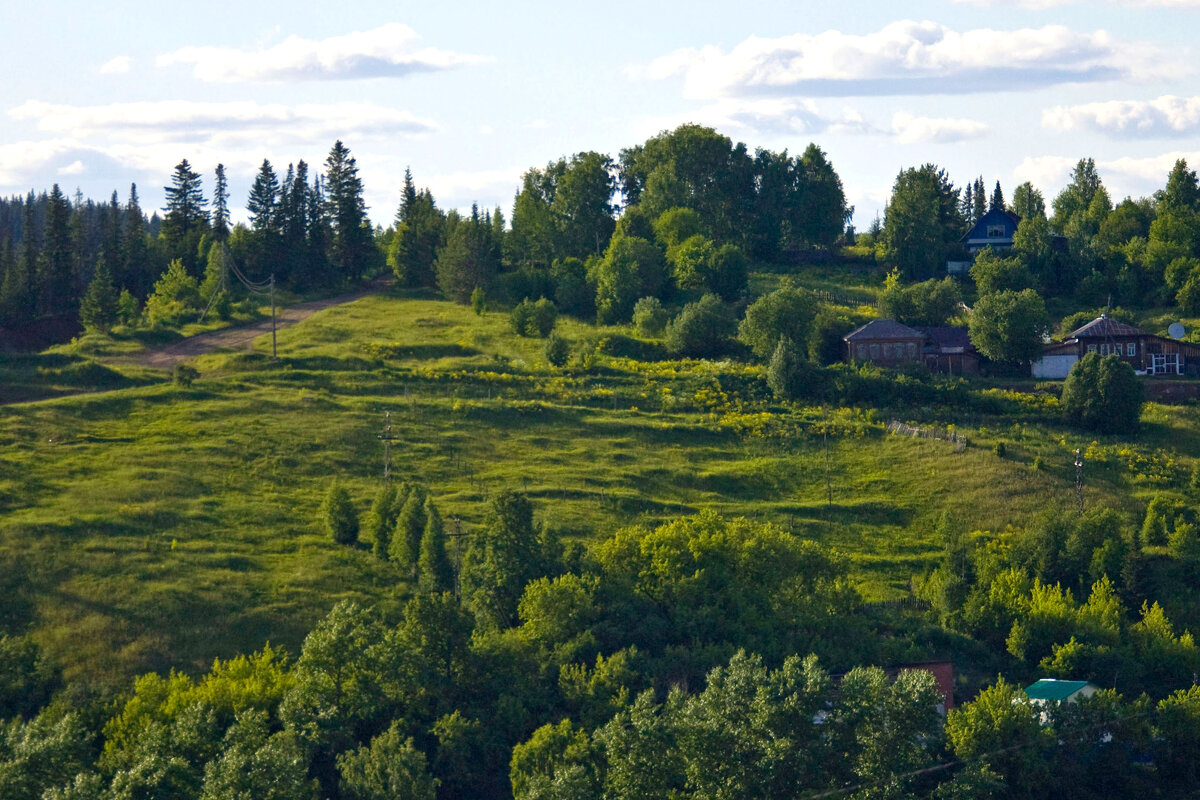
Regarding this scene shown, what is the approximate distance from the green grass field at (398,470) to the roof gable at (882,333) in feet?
18.2

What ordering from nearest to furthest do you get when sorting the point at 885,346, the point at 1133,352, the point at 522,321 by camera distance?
the point at 1133,352, the point at 885,346, the point at 522,321

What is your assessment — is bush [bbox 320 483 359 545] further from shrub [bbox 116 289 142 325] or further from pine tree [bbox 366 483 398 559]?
shrub [bbox 116 289 142 325]

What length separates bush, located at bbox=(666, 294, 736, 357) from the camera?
75812 millimetres

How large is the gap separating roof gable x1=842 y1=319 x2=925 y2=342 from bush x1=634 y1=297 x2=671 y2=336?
1125 centimetres

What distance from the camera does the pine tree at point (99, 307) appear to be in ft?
266

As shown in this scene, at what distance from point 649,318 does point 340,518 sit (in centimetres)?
3190

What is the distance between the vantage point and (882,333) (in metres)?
73.0

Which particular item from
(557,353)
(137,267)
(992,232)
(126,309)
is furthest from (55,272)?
(992,232)

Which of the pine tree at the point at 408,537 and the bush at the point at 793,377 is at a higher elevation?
the bush at the point at 793,377

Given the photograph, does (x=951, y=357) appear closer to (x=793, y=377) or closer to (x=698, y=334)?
(x=793, y=377)

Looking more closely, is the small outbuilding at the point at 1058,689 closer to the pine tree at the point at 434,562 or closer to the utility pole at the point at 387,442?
the pine tree at the point at 434,562

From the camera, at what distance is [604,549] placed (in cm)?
4616

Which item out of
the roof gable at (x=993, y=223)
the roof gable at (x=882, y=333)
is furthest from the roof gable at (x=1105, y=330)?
the roof gable at (x=993, y=223)

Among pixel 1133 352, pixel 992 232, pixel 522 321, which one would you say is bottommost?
pixel 1133 352
